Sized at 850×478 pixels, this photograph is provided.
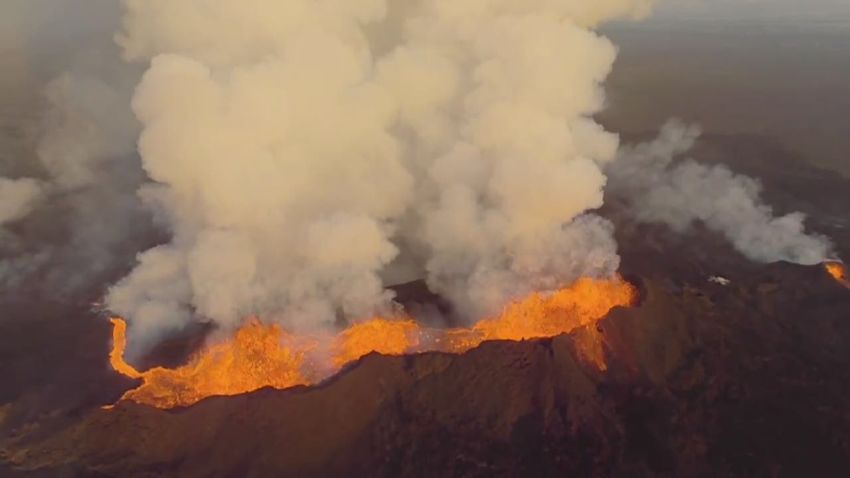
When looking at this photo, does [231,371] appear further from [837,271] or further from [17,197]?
[17,197]

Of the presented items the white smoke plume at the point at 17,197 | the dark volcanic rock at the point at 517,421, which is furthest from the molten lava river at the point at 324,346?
the white smoke plume at the point at 17,197

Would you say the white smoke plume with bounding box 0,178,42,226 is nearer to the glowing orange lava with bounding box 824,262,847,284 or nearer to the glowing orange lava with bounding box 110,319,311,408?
the glowing orange lava with bounding box 110,319,311,408

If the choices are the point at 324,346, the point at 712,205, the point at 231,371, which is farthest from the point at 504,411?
the point at 712,205

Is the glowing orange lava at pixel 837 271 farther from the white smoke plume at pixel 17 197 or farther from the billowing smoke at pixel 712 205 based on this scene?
the white smoke plume at pixel 17 197

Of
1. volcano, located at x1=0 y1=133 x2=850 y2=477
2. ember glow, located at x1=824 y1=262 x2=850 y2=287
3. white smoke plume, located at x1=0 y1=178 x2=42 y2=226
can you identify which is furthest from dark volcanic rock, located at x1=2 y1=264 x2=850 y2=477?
white smoke plume, located at x1=0 y1=178 x2=42 y2=226

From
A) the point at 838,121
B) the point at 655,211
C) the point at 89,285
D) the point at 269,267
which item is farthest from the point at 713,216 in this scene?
the point at 838,121
